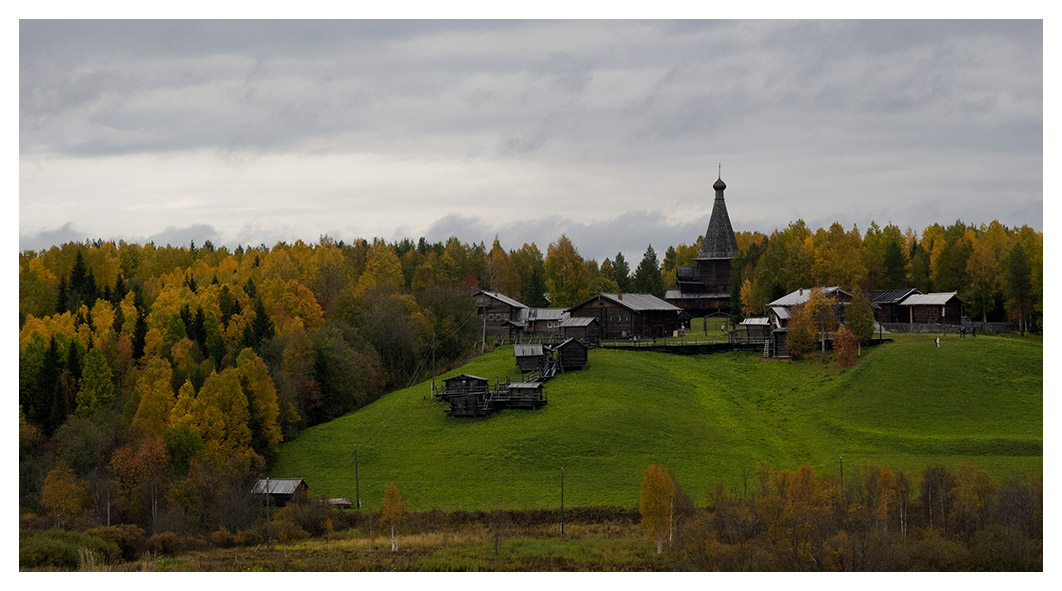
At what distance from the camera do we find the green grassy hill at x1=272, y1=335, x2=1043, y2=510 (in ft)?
171

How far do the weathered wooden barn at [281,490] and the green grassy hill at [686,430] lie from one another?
186cm

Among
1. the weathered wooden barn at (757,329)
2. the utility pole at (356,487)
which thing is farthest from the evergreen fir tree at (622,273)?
the utility pole at (356,487)

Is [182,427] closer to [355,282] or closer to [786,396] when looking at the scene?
[786,396]

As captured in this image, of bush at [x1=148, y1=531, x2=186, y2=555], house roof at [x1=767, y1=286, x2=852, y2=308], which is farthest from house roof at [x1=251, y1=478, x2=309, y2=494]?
house roof at [x1=767, y1=286, x2=852, y2=308]

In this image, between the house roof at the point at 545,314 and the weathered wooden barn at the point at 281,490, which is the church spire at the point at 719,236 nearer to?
the house roof at the point at 545,314

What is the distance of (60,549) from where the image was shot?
38.7 meters

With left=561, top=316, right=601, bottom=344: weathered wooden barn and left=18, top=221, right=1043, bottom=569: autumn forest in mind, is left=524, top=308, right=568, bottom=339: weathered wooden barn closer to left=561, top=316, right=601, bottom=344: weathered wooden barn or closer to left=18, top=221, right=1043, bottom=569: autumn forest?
left=18, top=221, right=1043, bottom=569: autumn forest

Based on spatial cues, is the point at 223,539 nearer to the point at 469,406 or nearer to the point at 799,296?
the point at 469,406

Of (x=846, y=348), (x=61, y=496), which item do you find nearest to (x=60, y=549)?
(x=61, y=496)

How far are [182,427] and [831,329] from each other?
153 feet

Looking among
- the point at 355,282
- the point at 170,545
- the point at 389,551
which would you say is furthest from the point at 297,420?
the point at 355,282

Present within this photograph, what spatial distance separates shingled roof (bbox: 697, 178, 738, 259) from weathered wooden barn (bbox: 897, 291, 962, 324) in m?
25.4

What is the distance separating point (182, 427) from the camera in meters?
54.5

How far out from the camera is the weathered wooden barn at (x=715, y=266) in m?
106
